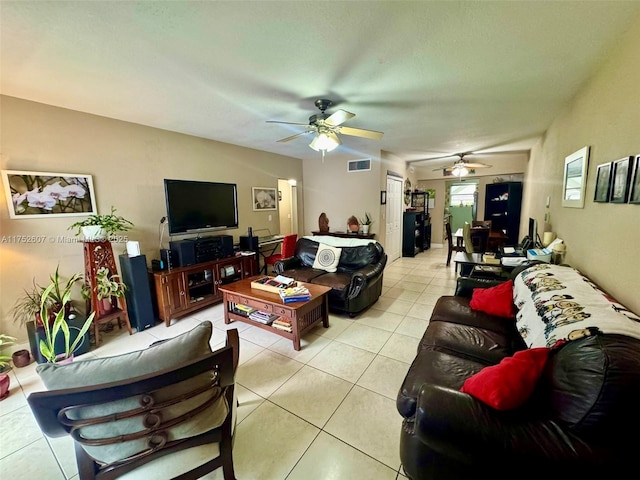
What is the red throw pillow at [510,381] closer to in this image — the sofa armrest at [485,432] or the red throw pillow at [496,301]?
the sofa armrest at [485,432]

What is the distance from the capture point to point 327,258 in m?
3.83

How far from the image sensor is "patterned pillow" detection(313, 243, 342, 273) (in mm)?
3757

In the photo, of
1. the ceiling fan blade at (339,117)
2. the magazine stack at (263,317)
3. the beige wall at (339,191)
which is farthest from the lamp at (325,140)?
the beige wall at (339,191)

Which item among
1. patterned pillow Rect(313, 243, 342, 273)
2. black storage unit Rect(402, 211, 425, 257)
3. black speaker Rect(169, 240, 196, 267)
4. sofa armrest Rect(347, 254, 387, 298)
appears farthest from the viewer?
black storage unit Rect(402, 211, 425, 257)

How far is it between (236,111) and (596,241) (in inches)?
138

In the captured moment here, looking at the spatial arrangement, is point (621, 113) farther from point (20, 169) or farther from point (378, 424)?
point (20, 169)

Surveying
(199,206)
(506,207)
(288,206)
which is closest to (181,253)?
(199,206)

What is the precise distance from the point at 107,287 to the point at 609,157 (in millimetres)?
4566

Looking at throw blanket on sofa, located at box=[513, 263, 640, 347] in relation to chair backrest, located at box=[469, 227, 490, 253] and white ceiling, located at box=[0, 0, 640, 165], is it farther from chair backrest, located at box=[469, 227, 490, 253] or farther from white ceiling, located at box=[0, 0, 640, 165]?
chair backrest, located at box=[469, 227, 490, 253]

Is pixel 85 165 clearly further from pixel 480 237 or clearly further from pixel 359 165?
pixel 480 237

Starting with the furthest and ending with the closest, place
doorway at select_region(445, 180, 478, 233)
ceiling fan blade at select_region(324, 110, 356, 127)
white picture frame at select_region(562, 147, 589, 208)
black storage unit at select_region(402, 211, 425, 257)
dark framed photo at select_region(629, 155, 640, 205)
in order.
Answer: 1. doorway at select_region(445, 180, 478, 233)
2. black storage unit at select_region(402, 211, 425, 257)
3. ceiling fan blade at select_region(324, 110, 356, 127)
4. white picture frame at select_region(562, 147, 589, 208)
5. dark framed photo at select_region(629, 155, 640, 205)

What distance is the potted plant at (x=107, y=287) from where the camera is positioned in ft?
8.90

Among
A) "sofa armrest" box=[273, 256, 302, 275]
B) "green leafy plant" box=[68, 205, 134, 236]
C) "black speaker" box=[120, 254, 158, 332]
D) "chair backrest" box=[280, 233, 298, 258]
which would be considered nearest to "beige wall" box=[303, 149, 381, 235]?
"chair backrest" box=[280, 233, 298, 258]

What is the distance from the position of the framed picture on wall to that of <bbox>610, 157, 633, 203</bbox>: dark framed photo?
464 cm
